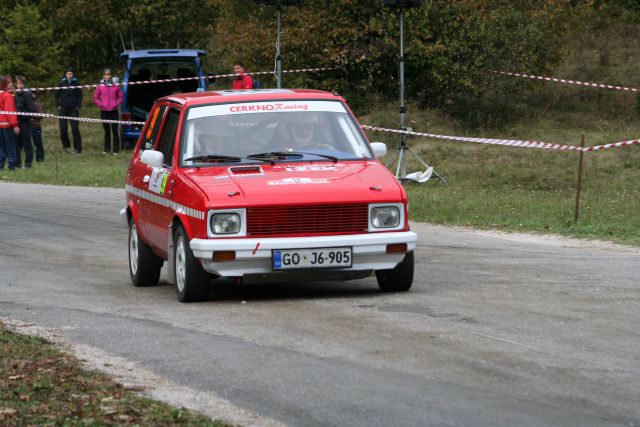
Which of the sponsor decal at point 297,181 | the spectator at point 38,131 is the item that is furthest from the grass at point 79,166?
the sponsor decal at point 297,181

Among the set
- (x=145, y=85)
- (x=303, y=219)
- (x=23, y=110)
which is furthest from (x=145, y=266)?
(x=145, y=85)

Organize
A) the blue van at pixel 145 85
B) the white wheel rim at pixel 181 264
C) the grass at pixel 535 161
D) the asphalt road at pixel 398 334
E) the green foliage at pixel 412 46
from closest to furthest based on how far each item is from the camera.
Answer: the asphalt road at pixel 398 334 → the white wheel rim at pixel 181 264 → the grass at pixel 535 161 → the blue van at pixel 145 85 → the green foliage at pixel 412 46

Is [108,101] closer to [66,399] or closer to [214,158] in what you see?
[214,158]

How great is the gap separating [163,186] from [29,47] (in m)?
29.8

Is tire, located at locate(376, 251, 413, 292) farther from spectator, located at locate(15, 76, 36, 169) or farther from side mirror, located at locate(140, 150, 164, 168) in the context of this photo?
spectator, located at locate(15, 76, 36, 169)

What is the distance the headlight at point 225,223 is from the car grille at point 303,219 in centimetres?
9

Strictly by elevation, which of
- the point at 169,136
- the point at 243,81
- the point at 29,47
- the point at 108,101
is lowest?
the point at 108,101

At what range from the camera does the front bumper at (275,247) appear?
403 inches

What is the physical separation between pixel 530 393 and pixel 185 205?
14.4ft

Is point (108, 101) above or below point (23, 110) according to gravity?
below

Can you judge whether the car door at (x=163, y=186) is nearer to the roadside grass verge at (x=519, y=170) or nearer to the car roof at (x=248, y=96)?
the car roof at (x=248, y=96)

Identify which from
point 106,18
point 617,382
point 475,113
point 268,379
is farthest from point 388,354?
point 106,18

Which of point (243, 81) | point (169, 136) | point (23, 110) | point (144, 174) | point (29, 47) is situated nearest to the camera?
point (169, 136)

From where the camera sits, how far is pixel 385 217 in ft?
34.7
